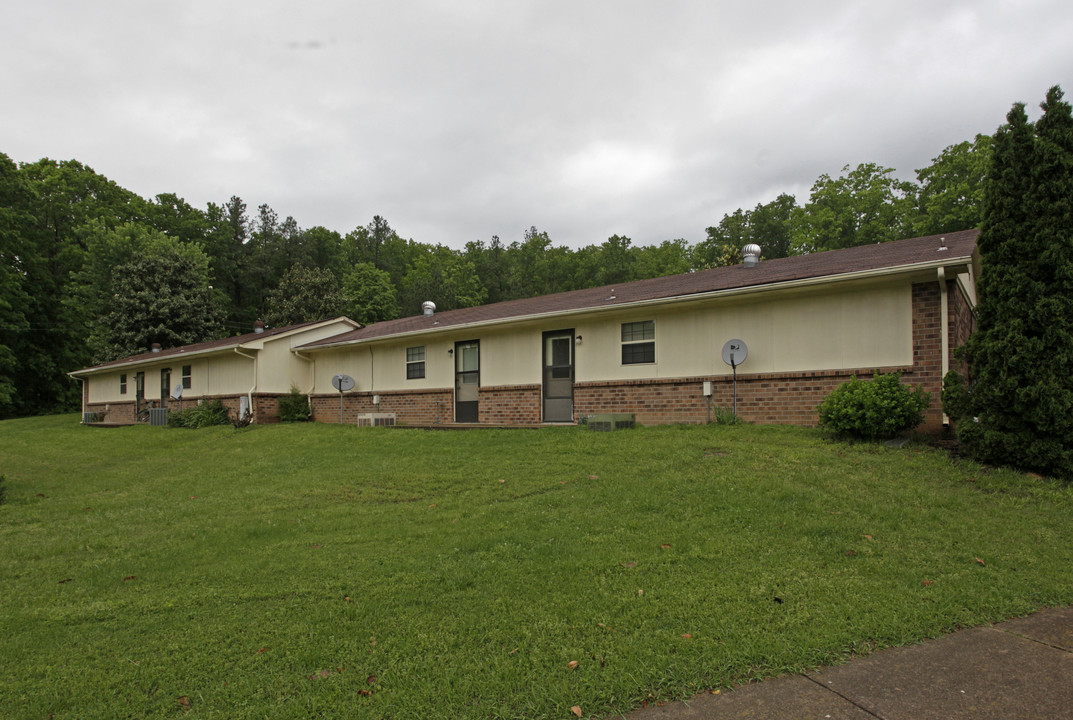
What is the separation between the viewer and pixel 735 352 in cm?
1022

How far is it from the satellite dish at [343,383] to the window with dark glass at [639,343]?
8.97 meters

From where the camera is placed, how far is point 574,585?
4.03 m

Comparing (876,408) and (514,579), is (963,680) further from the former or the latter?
(876,408)

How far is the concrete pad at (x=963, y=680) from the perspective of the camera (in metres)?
2.54

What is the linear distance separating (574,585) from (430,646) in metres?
1.13

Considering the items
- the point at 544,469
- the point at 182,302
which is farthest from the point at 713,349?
the point at 182,302

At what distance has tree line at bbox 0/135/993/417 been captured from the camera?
105 ft

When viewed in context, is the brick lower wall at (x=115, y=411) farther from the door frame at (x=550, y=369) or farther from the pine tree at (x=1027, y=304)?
the pine tree at (x=1027, y=304)

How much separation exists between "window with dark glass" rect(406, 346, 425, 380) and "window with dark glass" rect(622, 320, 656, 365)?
243 inches

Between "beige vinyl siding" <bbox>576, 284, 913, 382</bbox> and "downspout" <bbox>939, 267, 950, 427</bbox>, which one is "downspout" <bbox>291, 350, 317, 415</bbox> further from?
"downspout" <bbox>939, 267, 950, 427</bbox>

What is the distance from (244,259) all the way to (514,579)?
161 ft

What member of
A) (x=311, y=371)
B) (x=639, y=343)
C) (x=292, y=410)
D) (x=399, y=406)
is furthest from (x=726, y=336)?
(x=311, y=371)

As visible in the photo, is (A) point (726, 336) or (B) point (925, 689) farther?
(A) point (726, 336)

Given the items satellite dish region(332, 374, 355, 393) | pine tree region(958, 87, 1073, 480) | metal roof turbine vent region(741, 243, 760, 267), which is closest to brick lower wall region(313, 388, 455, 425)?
satellite dish region(332, 374, 355, 393)
